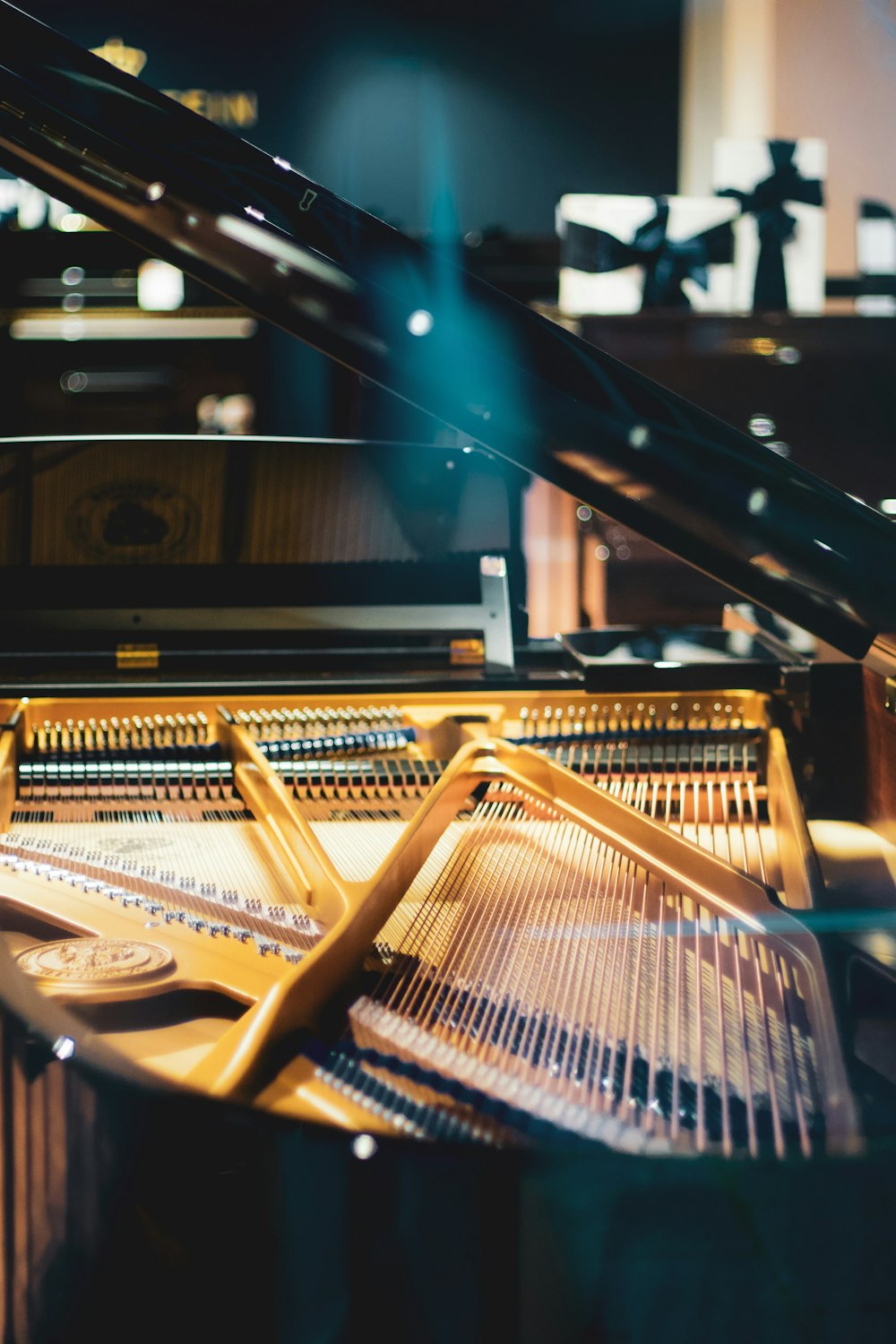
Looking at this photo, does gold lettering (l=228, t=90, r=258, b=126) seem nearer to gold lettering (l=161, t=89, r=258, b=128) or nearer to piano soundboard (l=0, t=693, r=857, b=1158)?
gold lettering (l=161, t=89, r=258, b=128)

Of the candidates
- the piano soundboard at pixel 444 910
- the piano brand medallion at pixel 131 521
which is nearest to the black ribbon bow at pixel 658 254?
the piano brand medallion at pixel 131 521

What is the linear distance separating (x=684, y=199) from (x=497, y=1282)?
231 inches

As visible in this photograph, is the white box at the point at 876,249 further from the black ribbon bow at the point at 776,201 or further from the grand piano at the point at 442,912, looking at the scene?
the grand piano at the point at 442,912

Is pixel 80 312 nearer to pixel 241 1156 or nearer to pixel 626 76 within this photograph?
pixel 626 76

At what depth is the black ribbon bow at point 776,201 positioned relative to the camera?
581 cm

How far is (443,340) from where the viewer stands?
4.14 feet

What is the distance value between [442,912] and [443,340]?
0.75 m

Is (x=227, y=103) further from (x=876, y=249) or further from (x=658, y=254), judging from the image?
(x=876, y=249)

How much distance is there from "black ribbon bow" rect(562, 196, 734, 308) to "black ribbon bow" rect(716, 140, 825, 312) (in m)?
0.16

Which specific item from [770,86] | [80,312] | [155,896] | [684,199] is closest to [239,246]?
[155,896]

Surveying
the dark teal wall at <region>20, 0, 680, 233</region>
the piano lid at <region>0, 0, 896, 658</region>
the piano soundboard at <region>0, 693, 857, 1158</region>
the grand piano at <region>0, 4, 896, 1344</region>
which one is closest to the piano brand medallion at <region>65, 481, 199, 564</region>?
the grand piano at <region>0, 4, 896, 1344</region>

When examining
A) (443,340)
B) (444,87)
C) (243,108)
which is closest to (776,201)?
(444,87)

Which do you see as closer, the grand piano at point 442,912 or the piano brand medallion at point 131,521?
the grand piano at point 442,912

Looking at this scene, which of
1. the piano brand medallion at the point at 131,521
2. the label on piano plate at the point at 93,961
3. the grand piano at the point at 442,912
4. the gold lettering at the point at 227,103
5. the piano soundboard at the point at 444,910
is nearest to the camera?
the grand piano at the point at 442,912
